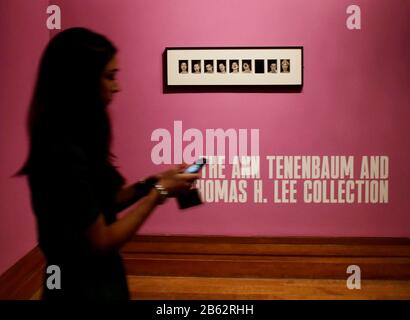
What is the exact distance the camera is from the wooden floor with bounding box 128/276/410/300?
118 inches

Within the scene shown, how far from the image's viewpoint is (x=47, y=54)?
115 centimetres

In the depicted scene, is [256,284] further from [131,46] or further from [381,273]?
[131,46]

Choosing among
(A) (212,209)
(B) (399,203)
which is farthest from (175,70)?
(B) (399,203)

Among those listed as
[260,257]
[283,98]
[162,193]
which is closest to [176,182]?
[162,193]

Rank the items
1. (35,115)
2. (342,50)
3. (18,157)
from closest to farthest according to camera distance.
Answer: (35,115), (18,157), (342,50)

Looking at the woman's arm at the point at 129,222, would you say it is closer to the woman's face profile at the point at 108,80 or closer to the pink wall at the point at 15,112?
the woman's face profile at the point at 108,80

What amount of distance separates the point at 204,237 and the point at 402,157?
158 cm

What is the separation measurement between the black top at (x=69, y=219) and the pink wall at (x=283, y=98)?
251 centimetres

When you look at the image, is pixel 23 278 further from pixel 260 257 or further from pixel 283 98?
pixel 283 98

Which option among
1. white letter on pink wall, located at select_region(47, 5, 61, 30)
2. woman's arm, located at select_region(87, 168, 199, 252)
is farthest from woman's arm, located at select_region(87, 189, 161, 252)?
white letter on pink wall, located at select_region(47, 5, 61, 30)

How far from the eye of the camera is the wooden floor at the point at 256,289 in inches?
118

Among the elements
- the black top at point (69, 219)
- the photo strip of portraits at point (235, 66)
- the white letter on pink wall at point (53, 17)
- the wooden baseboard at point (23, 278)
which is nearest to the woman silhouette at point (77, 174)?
the black top at point (69, 219)

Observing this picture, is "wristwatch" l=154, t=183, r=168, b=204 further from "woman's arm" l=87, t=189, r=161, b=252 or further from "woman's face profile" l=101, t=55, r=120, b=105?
"woman's face profile" l=101, t=55, r=120, b=105

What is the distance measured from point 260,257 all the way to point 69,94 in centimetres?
261
